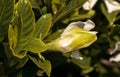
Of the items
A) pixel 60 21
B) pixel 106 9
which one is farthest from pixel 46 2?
pixel 106 9

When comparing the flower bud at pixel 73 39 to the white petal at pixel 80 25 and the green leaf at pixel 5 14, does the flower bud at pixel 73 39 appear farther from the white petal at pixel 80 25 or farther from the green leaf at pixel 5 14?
the green leaf at pixel 5 14

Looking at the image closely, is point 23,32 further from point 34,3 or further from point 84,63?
point 84,63

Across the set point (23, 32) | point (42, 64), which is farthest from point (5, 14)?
point (42, 64)

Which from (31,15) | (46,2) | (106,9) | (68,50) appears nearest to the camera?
(31,15)

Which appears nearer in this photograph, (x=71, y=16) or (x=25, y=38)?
(x=25, y=38)

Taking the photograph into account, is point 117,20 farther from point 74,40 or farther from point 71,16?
point 74,40

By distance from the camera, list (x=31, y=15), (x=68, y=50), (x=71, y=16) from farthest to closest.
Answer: (x=71, y=16) → (x=68, y=50) → (x=31, y=15)
